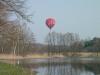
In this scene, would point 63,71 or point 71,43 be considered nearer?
point 63,71

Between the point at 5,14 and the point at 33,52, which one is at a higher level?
the point at 5,14

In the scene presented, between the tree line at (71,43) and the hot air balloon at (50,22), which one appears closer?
the hot air balloon at (50,22)

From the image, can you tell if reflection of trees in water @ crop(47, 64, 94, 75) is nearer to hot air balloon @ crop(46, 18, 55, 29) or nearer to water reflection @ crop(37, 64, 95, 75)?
water reflection @ crop(37, 64, 95, 75)

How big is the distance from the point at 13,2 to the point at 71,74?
12218mm

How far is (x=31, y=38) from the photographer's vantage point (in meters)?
73.2

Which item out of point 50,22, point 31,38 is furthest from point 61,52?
point 50,22

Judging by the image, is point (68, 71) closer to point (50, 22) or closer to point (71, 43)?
point (50, 22)

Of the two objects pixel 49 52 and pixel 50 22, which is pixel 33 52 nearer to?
pixel 49 52

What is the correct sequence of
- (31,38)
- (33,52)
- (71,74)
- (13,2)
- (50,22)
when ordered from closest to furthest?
(13,2)
(71,74)
(50,22)
(31,38)
(33,52)

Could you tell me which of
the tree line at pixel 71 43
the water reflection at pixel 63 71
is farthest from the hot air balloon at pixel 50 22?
the tree line at pixel 71 43

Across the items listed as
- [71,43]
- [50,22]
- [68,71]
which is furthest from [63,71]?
[71,43]

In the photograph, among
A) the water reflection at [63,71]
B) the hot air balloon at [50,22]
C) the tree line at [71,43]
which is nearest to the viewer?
the water reflection at [63,71]

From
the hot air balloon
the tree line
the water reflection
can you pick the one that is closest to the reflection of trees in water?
the water reflection

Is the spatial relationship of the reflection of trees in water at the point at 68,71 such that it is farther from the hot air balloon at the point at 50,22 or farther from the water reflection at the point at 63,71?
the hot air balloon at the point at 50,22
